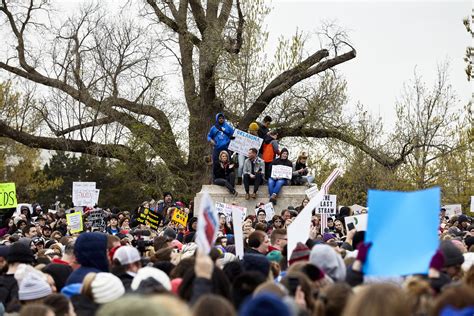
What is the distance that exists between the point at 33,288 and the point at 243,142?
56.4 feet

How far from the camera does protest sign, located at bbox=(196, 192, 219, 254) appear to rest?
700cm

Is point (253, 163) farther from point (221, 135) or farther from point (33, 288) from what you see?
point (33, 288)

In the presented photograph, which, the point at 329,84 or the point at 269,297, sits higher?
the point at 329,84

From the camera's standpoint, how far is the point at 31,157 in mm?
65125

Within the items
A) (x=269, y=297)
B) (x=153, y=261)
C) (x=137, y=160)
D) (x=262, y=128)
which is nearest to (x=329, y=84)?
(x=137, y=160)

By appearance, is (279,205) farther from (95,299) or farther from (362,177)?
(362,177)

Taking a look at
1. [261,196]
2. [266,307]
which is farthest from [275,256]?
[261,196]

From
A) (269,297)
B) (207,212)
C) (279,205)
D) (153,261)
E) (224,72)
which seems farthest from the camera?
(224,72)

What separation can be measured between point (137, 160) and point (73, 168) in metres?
26.8

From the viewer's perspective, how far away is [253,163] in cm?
2584

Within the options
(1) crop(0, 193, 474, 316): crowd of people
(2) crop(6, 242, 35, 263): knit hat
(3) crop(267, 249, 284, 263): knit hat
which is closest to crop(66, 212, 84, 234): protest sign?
(1) crop(0, 193, 474, 316): crowd of people

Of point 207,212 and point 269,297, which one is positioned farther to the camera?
point 207,212

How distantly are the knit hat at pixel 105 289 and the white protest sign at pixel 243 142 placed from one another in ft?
57.3

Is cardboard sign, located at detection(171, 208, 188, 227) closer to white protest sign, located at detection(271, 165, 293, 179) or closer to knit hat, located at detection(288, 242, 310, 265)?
white protest sign, located at detection(271, 165, 293, 179)
